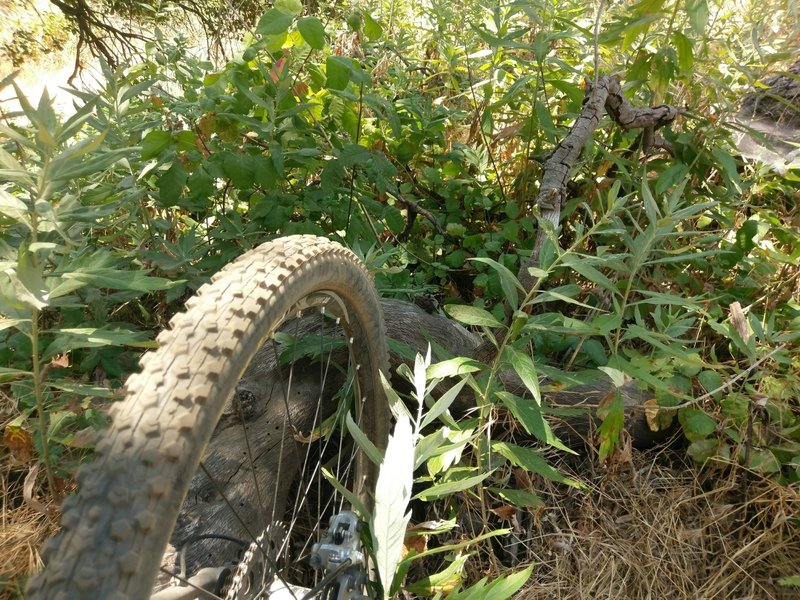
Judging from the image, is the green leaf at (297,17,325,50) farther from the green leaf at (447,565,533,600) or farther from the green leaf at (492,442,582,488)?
the green leaf at (447,565,533,600)

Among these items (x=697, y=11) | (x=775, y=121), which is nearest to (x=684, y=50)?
(x=697, y=11)

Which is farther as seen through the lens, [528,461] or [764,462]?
[764,462]

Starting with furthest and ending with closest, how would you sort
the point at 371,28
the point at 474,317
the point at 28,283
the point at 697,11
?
the point at 371,28 → the point at 697,11 → the point at 474,317 → the point at 28,283

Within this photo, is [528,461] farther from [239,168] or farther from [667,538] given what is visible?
[239,168]

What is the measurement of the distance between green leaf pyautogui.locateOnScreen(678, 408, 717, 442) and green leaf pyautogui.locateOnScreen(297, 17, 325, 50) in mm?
1624

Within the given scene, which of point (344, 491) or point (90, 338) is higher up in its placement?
point (90, 338)

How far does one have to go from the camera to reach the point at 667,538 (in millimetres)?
1904

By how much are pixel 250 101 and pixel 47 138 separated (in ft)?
4.01

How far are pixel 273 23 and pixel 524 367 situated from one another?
1339mm

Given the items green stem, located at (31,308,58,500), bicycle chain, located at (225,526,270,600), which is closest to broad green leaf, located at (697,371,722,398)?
bicycle chain, located at (225,526,270,600)

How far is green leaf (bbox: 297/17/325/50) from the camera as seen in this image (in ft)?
6.67

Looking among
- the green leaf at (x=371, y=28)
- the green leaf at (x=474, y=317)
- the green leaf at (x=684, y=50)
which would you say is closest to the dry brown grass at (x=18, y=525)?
the green leaf at (x=474, y=317)

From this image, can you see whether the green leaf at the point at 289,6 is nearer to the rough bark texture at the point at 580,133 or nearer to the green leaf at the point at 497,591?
the rough bark texture at the point at 580,133

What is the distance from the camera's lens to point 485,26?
300cm
